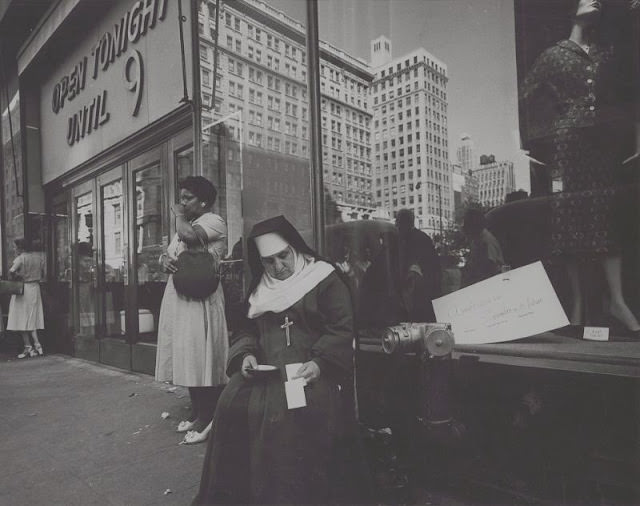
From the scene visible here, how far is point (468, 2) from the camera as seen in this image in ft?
10.3

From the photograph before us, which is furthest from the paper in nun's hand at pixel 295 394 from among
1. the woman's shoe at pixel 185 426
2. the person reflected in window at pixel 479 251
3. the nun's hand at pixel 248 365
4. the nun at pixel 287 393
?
the woman's shoe at pixel 185 426

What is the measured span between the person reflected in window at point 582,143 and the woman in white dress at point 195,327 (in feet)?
7.61

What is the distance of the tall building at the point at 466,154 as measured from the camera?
3112 mm

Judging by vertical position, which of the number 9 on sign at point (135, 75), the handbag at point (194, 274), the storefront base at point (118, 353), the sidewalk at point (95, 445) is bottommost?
the sidewalk at point (95, 445)

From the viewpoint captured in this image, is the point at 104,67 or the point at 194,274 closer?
the point at 194,274

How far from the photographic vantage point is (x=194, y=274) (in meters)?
3.62

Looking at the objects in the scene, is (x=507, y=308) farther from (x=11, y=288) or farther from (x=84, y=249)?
(x=11, y=288)

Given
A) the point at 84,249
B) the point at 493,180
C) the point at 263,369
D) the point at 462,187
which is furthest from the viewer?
Answer: the point at 84,249

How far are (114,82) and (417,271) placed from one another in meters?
5.36

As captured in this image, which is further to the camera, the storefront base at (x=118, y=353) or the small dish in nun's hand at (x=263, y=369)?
the storefront base at (x=118, y=353)

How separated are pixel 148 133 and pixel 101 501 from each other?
422 centimetres

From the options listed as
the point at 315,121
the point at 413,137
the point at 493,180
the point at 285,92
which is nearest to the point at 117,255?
the point at 285,92

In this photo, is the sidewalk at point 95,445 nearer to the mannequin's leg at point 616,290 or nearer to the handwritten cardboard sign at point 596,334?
the handwritten cardboard sign at point 596,334

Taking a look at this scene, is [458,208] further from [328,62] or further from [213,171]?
[213,171]
